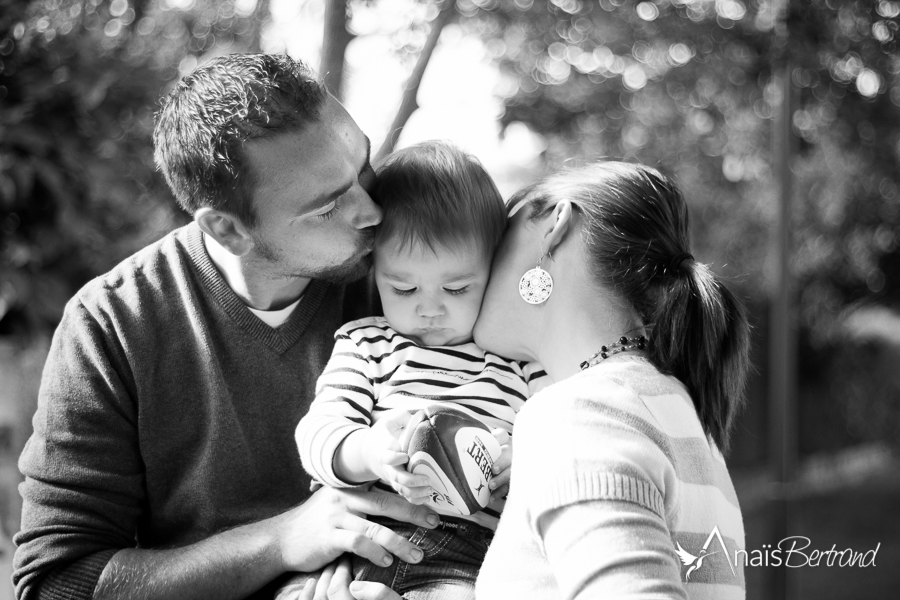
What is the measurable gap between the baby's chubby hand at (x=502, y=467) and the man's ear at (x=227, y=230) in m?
0.72

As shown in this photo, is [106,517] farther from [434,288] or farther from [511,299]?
[511,299]

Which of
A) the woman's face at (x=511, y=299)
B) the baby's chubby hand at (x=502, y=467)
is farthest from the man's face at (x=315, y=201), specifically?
the baby's chubby hand at (x=502, y=467)

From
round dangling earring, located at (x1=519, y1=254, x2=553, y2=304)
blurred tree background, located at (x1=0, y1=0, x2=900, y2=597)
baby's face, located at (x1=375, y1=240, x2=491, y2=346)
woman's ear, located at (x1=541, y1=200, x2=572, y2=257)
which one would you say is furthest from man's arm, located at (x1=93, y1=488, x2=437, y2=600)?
blurred tree background, located at (x1=0, y1=0, x2=900, y2=597)

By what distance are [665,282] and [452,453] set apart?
19.4 inches

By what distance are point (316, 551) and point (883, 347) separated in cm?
653

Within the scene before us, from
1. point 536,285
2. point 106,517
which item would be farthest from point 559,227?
point 106,517

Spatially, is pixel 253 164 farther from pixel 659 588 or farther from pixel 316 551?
pixel 659 588

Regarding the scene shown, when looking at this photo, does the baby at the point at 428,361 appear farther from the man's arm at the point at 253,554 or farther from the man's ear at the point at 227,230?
the man's ear at the point at 227,230

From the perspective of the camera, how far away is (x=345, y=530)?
66.9 inches

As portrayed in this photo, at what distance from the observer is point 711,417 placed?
1556 mm

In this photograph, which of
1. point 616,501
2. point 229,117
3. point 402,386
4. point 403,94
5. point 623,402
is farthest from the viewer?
point 403,94

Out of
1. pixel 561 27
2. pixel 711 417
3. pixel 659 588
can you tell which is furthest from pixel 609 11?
pixel 659 588

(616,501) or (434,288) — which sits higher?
(434,288)

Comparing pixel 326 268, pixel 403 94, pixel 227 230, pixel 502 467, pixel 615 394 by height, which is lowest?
pixel 502 467
